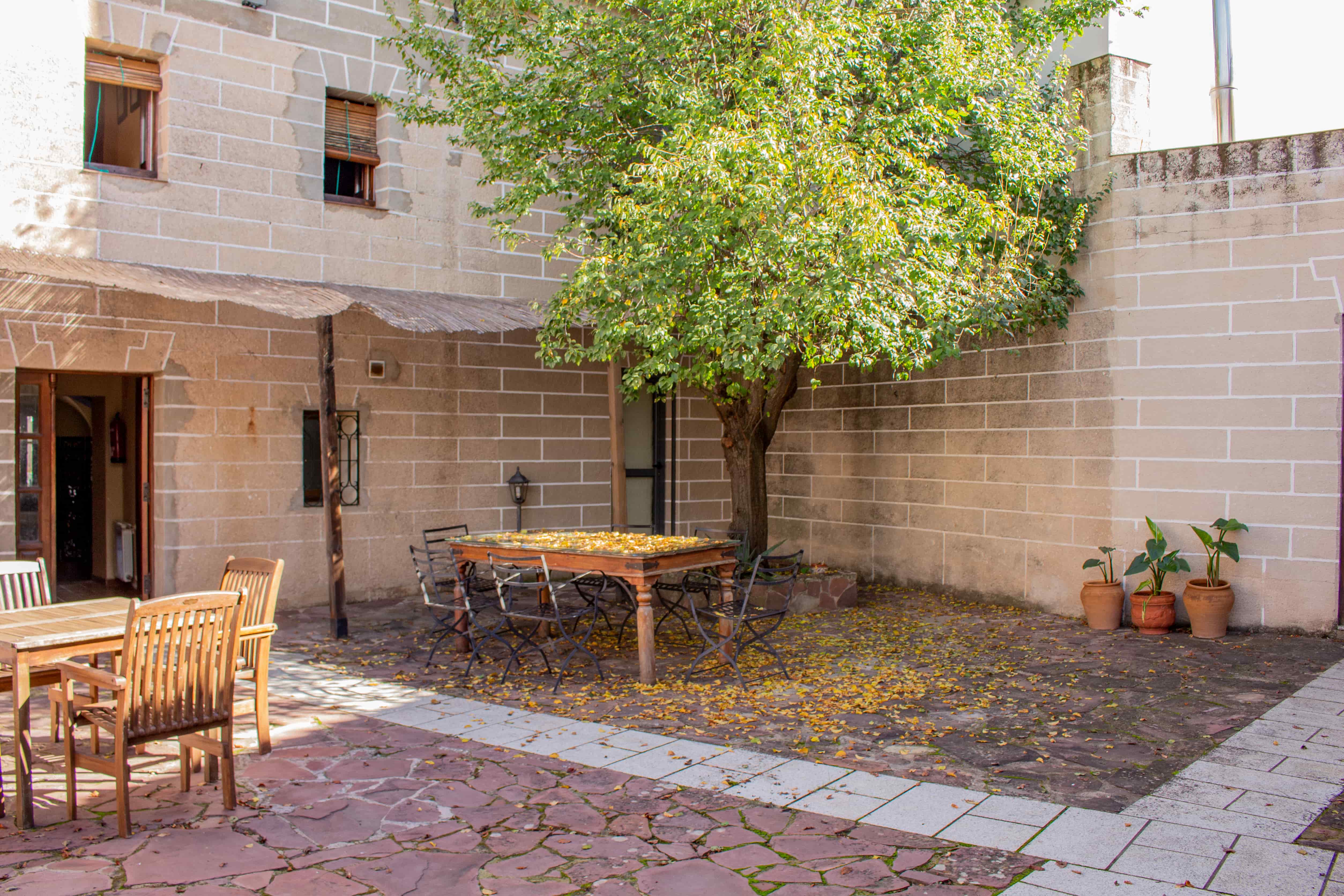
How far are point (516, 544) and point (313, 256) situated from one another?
11.5 feet

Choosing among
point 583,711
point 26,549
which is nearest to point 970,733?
point 583,711

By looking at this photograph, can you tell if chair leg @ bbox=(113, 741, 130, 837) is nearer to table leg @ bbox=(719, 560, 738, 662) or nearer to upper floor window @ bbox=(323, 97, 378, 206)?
table leg @ bbox=(719, 560, 738, 662)

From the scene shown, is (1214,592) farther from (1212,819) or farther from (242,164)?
(242,164)

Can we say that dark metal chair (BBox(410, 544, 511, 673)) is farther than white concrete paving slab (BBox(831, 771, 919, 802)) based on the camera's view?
Yes

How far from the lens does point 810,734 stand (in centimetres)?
502

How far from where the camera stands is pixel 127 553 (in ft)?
29.5

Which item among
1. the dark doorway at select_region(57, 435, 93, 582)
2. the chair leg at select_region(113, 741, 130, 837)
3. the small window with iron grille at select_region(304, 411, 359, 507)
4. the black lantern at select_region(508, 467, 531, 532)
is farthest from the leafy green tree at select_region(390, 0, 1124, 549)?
the dark doorway at select_region(57, 435, 93, 582)

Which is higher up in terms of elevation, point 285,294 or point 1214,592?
point 285,294

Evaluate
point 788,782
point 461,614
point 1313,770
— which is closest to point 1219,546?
point 1313,770

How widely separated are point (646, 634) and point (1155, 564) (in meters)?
4.06

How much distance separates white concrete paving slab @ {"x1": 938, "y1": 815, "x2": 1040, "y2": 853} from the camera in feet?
11.9

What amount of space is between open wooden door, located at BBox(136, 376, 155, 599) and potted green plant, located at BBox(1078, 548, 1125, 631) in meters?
7.11

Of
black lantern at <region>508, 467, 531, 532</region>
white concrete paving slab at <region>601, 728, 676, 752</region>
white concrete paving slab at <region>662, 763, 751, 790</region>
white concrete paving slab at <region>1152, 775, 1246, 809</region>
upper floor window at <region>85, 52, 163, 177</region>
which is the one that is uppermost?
upper floor window at <region>85, 52, 163, 177</region>

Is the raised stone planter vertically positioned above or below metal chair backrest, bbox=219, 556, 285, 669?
below
